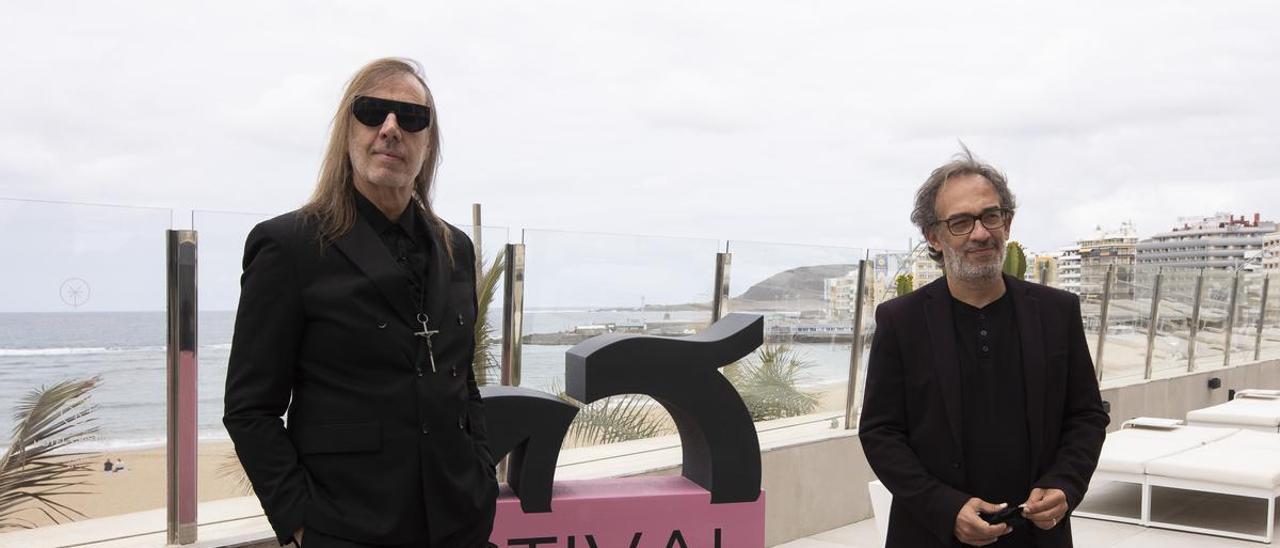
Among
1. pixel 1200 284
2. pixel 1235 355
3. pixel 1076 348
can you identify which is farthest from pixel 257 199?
pixel 1235 355

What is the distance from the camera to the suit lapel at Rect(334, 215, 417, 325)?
2072mm

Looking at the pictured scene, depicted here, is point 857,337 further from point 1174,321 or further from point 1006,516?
point 1174,321

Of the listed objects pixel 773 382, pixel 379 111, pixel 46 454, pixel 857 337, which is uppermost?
pixel 379 111

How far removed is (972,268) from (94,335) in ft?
9.33

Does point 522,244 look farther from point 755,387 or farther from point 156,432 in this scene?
point 755,387

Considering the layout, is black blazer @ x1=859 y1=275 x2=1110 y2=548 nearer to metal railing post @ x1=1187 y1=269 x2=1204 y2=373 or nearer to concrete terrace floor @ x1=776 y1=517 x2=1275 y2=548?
concrete terrace floor @ x1=776 y1=517 x2=1275 y2=548

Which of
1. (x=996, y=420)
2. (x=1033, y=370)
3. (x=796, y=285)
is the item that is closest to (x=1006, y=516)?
(x=996, y=420)

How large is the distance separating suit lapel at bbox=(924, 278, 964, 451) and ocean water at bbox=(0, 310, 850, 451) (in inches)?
96.9

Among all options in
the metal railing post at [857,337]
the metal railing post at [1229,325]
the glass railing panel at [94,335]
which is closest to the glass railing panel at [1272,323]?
the metal railing post at [1229,325]

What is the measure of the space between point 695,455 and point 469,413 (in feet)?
5.84

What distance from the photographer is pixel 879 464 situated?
254 centimetres

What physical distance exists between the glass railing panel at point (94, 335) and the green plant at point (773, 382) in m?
3.40

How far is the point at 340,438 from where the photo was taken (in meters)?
2.03

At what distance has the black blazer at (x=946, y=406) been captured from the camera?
2.43m
